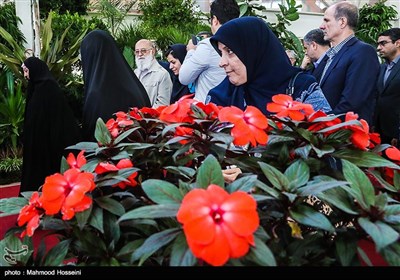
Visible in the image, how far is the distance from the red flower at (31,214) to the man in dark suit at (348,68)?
228cm

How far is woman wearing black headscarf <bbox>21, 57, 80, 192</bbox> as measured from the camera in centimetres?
389

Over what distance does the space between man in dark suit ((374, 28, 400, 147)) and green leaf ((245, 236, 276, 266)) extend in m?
4.40

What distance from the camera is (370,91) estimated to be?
3.01 meters

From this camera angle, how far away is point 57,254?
864mm

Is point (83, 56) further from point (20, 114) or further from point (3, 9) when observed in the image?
point (3, 9)

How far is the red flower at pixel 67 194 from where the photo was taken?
844 mm

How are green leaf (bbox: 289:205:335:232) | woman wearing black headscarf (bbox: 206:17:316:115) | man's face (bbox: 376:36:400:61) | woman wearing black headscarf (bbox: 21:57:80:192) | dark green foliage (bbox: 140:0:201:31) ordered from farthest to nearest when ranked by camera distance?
dark green foliage (bbox: 140:0:201:31), man's face (bbox: 376:36:400:61), woman wearing black headscarf (bbox: 21:57:80:192), woman wearing black headscarf (bbox: 206:17:316:115), green leaf (bbox: 289:205:335:232)

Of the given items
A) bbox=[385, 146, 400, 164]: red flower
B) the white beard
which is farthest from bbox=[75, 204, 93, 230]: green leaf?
the white beard

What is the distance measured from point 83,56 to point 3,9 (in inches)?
198

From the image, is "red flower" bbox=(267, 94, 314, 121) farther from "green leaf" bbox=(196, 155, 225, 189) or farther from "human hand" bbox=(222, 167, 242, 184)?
"green leaf" bbox=(196, 155, 225, 189)

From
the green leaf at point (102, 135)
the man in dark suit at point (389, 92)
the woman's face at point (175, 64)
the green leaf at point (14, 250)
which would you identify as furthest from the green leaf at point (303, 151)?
the woman's face at point (175, 64)

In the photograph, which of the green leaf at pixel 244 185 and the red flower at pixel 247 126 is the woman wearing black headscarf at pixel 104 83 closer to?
the red flower at pixel 247 126

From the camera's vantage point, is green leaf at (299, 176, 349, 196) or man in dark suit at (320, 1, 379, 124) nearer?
green leaf at (299, 176, 349, 196)

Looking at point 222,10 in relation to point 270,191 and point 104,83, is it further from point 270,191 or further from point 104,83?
point 270,191
